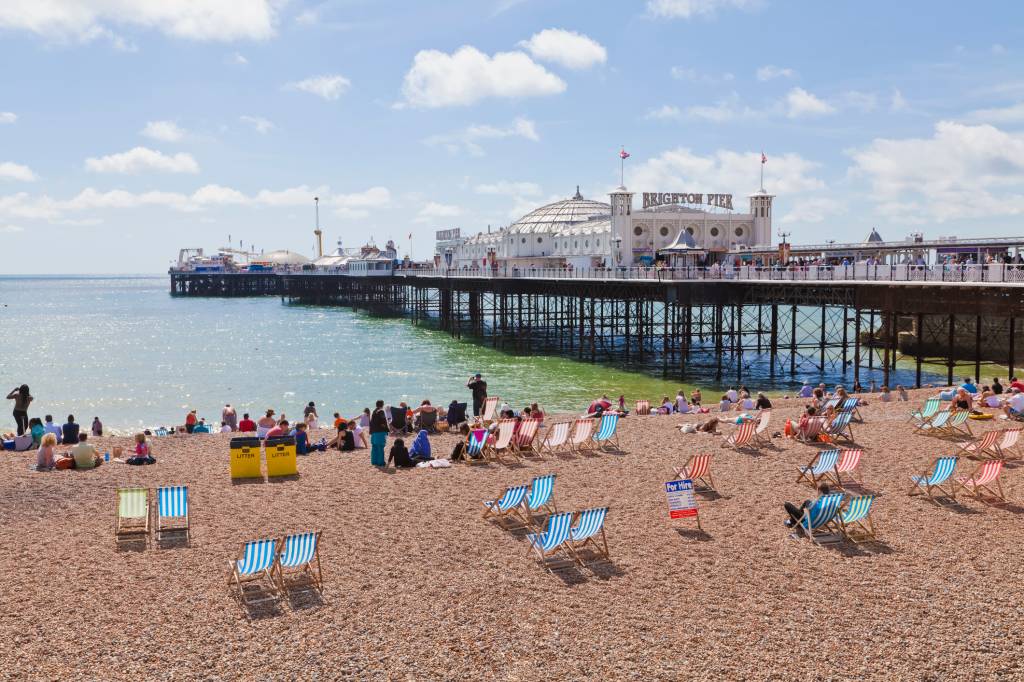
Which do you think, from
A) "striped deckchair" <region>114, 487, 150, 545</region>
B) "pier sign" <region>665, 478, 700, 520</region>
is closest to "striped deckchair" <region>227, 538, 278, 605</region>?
"striped deckchair" <region>114, 487, 150, 545</region>

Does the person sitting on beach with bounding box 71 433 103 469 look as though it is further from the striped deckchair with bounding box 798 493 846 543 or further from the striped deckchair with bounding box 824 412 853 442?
the striped deckchair with bounding box 824 412 853 442

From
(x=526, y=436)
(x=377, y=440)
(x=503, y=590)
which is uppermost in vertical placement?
(x=377, y=440)

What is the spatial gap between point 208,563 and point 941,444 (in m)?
10.5

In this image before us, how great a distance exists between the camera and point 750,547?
9.21m

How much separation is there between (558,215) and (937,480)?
2262 inches

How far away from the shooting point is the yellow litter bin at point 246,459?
39.4 ft

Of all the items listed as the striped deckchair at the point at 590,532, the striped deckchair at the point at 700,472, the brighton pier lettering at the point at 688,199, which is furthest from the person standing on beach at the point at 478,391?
the brighton pier lettering at the point at 688,199

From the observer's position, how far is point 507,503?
32.8ft

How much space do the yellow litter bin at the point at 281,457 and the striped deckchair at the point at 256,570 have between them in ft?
12.3

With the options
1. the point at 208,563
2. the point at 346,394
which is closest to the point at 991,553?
the point at 208,563

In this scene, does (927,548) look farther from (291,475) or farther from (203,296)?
(203,296)

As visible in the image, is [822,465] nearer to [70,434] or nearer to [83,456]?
[83,456]

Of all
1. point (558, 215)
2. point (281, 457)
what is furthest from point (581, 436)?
point (558, 215)

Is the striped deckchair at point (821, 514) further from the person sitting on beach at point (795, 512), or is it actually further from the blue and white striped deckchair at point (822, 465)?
the blue and white striped deckchair at point (822, 465)
